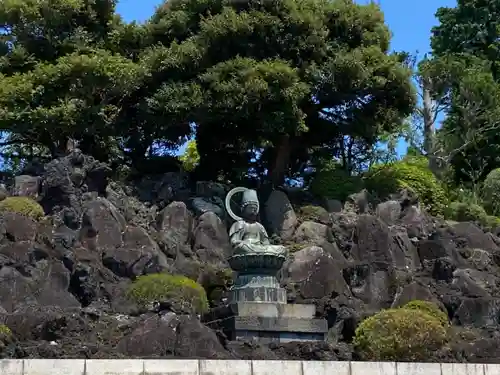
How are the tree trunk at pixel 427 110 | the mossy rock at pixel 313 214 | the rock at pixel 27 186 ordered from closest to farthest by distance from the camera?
the rock at pixel 27 186 → the mossy rock at pixel 313 214 → the tree trunk at pixel 427 110

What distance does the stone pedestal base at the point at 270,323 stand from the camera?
1819cm

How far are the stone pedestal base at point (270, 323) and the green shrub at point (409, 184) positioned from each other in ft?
37.0

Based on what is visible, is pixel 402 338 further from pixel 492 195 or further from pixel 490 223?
pixel 492 195

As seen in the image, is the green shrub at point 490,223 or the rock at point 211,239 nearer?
the rock at point 211,239

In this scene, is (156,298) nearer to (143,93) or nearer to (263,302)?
(263,302)

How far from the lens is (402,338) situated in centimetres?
1725

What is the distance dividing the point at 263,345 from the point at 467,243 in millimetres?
10448

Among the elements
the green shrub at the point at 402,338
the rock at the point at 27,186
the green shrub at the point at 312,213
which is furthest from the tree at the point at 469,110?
the green shrub at the point at 402,338

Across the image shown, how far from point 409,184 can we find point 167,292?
1292 centimetres

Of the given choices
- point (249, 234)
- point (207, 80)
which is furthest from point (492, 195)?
point (249, 234)

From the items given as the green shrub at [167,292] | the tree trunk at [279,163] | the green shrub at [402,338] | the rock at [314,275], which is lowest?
the green shrub at [402,338]

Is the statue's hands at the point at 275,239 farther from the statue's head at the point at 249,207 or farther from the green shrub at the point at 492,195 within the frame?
the green shrub at the point at 492,195

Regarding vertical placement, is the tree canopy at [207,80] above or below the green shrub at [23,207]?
above

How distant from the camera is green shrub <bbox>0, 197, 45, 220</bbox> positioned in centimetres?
2328
